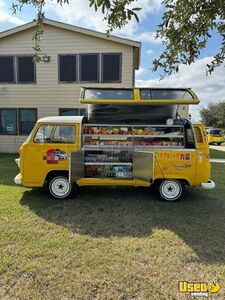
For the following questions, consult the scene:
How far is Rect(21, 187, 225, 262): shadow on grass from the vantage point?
447cm

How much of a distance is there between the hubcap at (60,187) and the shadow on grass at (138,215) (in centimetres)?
23

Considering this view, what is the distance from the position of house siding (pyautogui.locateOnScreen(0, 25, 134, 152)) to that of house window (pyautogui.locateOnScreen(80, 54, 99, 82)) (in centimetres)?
25

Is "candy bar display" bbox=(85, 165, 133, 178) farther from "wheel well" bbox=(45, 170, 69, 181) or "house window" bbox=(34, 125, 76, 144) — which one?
"house window" bbox=(34, 125, 76, 144)

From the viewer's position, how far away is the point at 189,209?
581 cm

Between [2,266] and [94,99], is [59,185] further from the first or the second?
[2,266]

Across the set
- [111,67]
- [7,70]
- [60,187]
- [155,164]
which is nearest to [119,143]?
[155,164]

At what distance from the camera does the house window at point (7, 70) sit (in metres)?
13.3

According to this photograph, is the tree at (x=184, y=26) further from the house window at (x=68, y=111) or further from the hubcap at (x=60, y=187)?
the house window at (x=68, y=111)

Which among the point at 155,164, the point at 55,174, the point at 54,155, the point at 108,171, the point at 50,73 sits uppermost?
the point at 50,73

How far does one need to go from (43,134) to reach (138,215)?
2858 mm

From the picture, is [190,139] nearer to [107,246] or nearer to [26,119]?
[107,246]

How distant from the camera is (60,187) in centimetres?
632

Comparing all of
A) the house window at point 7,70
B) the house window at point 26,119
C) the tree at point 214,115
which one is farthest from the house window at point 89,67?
the tree at point 214,115

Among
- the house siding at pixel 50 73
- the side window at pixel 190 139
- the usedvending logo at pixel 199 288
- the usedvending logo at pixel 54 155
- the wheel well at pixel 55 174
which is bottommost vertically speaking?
the usedvending logo at pixel 199 288
